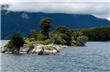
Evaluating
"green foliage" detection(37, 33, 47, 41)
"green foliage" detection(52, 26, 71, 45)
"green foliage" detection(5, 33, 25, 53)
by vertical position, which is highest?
"green foliage" detection(5, 33, 25, 53)

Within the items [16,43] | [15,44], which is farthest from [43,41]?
[15,44]

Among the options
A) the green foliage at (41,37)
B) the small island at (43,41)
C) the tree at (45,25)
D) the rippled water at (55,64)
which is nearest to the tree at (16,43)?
A: the small island at (43,41)

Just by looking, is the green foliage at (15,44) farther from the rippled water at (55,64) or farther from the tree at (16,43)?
the rippled water at (55,64)

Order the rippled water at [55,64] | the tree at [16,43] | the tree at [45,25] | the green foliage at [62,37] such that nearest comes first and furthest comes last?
the rippled water at [55,64]
the tree at [16,43]
the tree at [45,25]
the green foliage at [62,37]

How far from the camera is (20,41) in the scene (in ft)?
391

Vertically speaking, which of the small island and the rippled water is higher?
the rippled water

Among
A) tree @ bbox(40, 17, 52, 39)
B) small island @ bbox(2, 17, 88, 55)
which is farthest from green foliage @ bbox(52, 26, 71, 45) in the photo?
tree @ bbox(40, 17, 52, 39)

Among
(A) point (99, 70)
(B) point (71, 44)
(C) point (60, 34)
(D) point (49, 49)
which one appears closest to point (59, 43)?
(C) point (60, 34)

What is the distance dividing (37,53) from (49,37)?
48164mm

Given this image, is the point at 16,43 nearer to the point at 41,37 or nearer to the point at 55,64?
the point at 55,64

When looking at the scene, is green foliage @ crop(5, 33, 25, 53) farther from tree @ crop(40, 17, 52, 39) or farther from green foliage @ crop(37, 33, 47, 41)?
tree @ crop(40, 17, 52, 39)

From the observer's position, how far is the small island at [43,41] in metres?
119

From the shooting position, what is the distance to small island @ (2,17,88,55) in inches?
4680

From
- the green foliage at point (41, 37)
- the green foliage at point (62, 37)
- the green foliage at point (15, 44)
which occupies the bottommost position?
the green foliage at point (62, 37)
